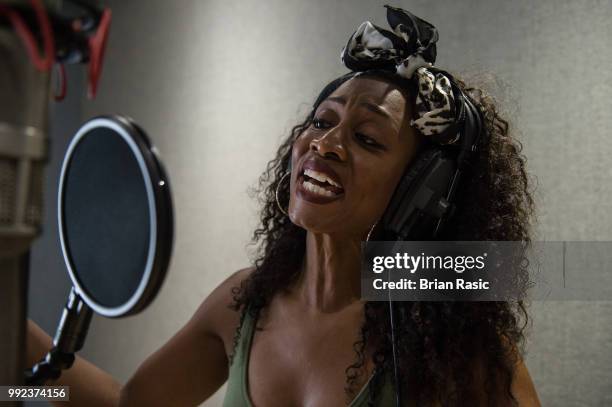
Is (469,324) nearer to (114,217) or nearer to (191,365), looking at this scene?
(191,365)

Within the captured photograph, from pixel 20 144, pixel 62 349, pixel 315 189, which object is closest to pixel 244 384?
pixel 315 189

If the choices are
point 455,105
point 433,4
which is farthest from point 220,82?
point 455,105

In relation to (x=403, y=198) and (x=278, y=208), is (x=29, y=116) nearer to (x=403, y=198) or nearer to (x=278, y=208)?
(x=403, y=198)

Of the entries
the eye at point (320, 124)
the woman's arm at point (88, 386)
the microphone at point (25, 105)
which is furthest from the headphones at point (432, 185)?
the microphone at point (25, 105)

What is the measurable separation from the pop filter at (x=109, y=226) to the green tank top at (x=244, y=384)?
0.42 meters

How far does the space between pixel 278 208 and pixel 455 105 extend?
38 centimetres

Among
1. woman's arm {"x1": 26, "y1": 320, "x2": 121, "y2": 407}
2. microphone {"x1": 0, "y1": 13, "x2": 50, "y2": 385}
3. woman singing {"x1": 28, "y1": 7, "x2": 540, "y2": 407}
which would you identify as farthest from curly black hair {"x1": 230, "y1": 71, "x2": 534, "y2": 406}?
microphone {"x1": 0, "y1": 13, "x2": 50, "y2": 385}

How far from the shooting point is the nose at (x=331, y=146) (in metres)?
0.94

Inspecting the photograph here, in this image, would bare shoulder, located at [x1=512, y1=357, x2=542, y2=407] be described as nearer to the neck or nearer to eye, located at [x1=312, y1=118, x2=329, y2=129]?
the neck

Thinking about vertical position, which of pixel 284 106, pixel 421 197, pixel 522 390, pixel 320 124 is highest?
pixel 284 106

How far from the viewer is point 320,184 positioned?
940 mm

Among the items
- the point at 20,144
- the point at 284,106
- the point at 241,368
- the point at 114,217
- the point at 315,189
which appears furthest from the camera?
the point at 284,106

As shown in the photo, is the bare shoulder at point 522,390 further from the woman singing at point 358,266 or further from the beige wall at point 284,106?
the beige wall at point 284,106

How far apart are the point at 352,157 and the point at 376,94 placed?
10cm
